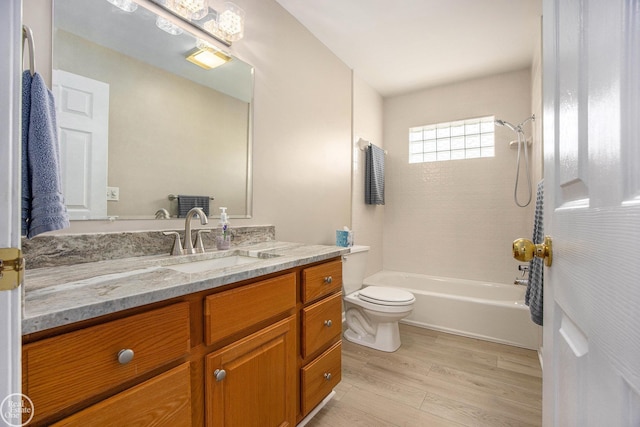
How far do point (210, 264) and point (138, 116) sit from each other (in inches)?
29.2

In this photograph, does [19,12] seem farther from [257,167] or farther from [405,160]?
[405,160]

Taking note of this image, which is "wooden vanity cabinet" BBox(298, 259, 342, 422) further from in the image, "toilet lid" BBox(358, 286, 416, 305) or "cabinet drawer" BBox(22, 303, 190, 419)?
"toilet lid" BBox(358, 286, 416, 305)

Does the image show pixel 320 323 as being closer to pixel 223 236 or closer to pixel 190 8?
pixel 223 236

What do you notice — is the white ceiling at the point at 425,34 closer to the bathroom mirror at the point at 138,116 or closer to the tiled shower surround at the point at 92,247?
the bathroom mirror at the point at 138,116

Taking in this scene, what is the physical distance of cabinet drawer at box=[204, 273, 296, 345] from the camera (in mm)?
908

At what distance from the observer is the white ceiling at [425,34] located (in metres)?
2.04

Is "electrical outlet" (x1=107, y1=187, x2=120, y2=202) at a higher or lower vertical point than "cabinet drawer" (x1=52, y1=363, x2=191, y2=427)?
higher

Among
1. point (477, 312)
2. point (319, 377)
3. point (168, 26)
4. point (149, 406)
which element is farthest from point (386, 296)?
point (168, 26)

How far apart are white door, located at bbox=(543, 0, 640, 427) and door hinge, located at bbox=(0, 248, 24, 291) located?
0.70 metres

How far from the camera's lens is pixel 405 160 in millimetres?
3543

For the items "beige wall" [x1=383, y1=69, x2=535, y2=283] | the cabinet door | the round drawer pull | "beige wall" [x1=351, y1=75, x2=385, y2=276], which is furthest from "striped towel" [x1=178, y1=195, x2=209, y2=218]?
"beige wall" [x1=383, y1=69, x2=535, y2=283]

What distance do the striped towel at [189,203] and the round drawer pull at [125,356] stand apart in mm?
866

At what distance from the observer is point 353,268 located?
2.49 m

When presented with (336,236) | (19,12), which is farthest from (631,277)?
(336,236)
